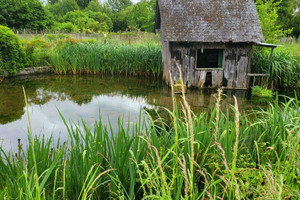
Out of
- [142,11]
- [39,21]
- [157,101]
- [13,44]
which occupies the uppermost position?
[142,11]

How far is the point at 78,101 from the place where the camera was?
8086 millimetres

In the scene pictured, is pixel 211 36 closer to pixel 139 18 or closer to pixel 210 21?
pixel 210 21

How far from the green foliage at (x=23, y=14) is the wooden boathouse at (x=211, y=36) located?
2996 cm

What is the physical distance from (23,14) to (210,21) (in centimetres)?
3163

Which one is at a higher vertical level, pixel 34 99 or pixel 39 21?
pixel 39 21

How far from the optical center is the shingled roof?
9438 millimetres

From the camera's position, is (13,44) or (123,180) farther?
Answer: (13,44)

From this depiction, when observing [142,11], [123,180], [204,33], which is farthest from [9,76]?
[142,11]

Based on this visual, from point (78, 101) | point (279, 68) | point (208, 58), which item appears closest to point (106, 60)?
point (78, 101)

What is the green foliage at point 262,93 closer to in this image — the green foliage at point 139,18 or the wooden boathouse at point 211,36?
the wooden boathouse at point 211,36

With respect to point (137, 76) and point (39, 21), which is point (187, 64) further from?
point (39, 21)

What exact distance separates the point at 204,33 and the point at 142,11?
35458mm

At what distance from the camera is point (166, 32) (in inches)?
373

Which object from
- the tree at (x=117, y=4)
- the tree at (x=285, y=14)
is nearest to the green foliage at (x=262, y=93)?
the tree at (x=285, y=14)
